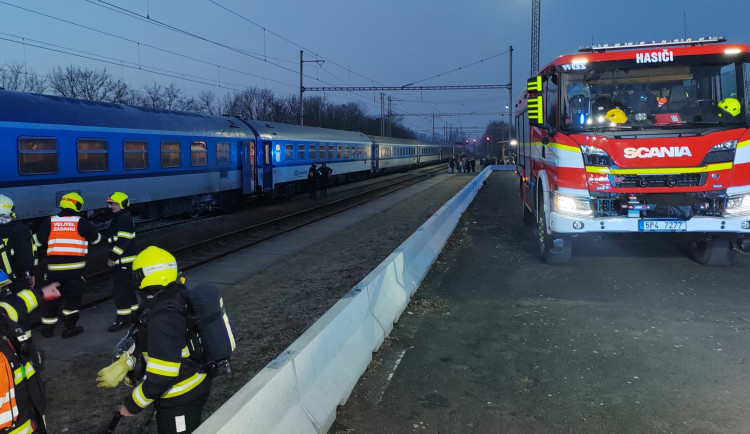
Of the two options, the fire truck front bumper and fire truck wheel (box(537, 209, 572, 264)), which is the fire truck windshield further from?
fire truck wheel (box(537, 209, 572, 264))

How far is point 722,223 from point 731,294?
3.37 feet

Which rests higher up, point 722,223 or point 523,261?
point 722,223

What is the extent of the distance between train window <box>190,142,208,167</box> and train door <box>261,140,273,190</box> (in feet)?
13.6

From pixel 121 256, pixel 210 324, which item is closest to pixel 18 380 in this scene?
pixel 210 324

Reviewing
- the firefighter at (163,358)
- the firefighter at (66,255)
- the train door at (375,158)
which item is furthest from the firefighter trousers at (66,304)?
the train door at (375,158)

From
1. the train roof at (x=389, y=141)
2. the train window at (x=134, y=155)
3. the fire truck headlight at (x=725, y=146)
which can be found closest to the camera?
the fire truck headlight at (x=725, y=146)

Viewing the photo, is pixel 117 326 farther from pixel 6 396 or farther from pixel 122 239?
pixel 6 396

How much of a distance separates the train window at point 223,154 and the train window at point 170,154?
2.40m

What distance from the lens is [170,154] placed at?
599 inches

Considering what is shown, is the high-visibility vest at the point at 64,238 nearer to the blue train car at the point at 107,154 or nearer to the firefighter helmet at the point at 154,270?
the firefighter helmet at the point at 154,270

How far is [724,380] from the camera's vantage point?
14.4 feet

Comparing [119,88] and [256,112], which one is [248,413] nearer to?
[119,88]

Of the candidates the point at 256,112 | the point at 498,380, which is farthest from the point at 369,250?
the point at 256,112

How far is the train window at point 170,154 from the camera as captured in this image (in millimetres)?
14898
